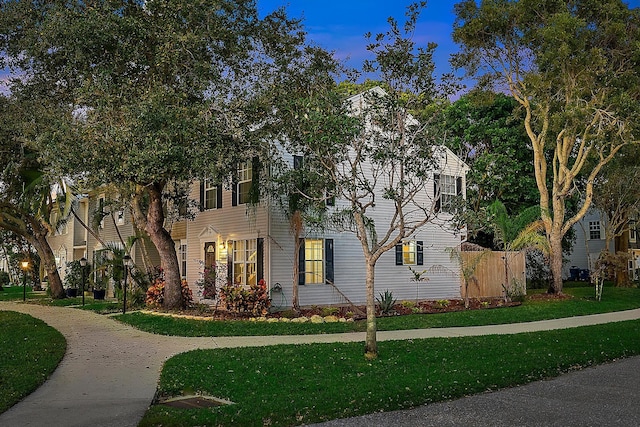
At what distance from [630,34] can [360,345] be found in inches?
696

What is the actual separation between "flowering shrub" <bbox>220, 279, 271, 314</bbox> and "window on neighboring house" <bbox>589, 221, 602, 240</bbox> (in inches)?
1205

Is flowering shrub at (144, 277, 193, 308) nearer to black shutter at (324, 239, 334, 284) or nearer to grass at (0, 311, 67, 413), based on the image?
grass at (0, 311, 67, 413)

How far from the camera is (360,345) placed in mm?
10836

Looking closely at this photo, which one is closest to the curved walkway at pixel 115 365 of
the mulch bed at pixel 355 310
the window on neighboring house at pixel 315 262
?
the mulch bed at pixel 355 310

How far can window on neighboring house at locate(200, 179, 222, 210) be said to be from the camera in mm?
20500

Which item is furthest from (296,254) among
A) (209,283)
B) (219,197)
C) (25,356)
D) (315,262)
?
(25,356)

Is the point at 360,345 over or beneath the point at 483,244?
beneath

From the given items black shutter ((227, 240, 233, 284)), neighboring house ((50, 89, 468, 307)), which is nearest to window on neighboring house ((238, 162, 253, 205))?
neighboring house ((50, 89, 468, 307))

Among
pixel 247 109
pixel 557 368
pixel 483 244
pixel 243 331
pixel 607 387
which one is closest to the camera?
pixel 607 387

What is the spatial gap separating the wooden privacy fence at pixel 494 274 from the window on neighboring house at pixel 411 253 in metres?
1.87

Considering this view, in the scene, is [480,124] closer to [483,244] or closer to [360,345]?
[483,244]

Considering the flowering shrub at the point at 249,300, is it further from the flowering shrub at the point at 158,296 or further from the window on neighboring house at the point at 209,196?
the window on neighboring house at the point at 209,196

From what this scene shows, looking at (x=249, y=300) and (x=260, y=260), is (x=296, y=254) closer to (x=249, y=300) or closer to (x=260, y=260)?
(x=260, y=260)

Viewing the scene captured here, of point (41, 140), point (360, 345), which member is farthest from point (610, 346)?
point (41, 140)
